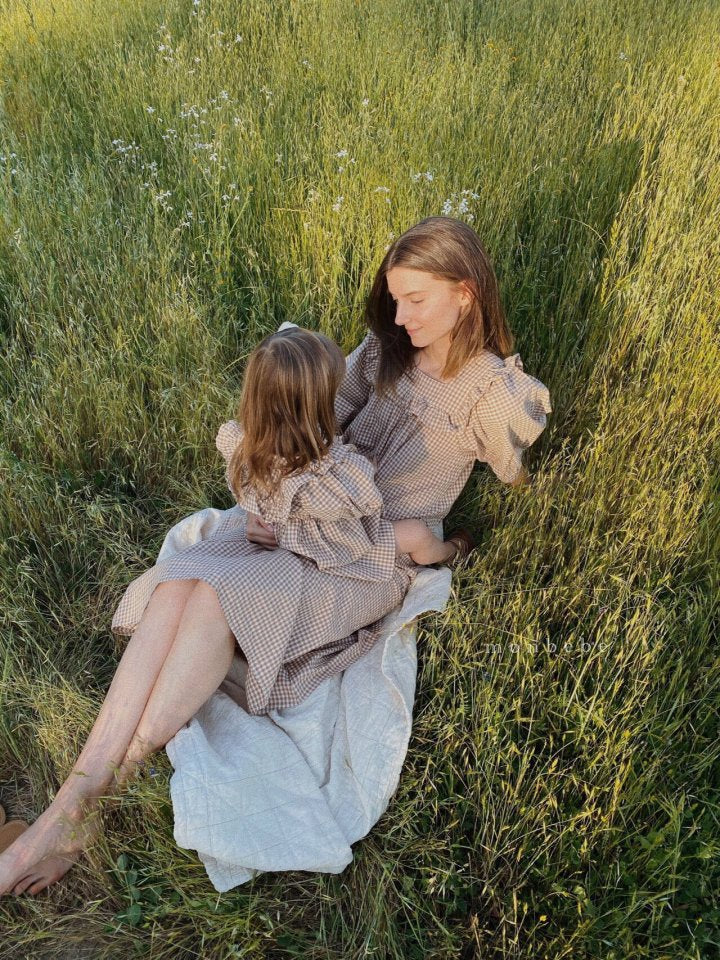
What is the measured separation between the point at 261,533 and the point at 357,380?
647 mm

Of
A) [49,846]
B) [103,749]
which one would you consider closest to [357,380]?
[103,749]

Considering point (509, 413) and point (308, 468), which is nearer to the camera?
point (308, 468)

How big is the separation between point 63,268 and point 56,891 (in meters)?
2.45

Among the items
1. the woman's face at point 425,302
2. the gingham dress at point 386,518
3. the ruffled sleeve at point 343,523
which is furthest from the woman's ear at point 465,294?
the ruffled sleeve at point 343,523

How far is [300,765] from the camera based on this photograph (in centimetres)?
210

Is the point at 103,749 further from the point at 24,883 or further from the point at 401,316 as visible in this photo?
the point at 401,316

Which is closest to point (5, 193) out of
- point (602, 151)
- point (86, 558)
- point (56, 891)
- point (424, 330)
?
point (86, 558)

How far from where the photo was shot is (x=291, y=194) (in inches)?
141

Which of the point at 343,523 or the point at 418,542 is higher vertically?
the point at 343,523

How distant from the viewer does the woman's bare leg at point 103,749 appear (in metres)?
→ 1.95

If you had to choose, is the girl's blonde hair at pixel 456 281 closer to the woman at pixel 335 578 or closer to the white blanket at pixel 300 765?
the woman at pixel 335 578

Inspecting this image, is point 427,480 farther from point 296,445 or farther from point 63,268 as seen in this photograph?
point 63,268

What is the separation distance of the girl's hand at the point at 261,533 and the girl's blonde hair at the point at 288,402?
0.17 m

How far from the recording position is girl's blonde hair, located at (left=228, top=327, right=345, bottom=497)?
6.67 feet
